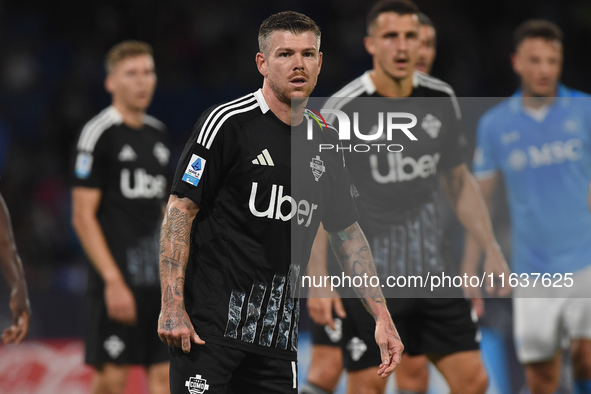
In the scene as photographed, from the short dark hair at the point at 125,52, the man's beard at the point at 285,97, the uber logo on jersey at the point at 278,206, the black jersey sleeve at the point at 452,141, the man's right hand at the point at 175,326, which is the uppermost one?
the short dark hair at the point at 125,52

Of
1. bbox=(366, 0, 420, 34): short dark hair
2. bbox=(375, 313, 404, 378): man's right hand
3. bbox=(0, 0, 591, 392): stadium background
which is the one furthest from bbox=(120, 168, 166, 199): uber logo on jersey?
bbox=(0, 0, 591, 392): stadium background

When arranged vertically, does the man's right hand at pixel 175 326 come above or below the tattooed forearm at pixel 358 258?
below

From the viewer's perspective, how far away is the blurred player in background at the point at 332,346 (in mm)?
4648

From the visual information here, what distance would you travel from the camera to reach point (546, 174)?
589 cm

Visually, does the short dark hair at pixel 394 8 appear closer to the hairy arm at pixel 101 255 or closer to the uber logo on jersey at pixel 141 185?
the uber logo on jersey at pixel 141 185

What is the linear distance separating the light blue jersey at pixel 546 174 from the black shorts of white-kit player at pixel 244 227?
109 inches

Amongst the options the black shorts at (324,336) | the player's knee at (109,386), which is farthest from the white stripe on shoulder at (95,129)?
the black shorts at (324,336)

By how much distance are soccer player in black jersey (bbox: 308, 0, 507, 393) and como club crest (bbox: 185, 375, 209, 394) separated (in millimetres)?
1693

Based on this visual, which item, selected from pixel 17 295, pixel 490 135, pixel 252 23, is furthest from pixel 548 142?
pixel 252 23

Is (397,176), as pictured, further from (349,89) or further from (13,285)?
(13,285)

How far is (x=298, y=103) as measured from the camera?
3.70 meters

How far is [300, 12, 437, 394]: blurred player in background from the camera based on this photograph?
15.3ft

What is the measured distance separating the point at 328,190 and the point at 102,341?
278 centimetres

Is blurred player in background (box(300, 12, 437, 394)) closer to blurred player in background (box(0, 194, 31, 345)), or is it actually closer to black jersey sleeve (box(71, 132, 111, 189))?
blurred player in background (box(0, 194, 31, 345))
